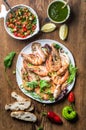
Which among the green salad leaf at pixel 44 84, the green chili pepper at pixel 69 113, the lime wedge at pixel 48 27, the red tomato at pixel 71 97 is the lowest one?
the green chili pepper at pixel 69 113

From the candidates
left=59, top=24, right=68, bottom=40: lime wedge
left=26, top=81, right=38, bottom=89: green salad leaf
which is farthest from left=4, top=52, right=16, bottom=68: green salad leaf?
left=59, top=24, right=68, bottom=40: lime wedge

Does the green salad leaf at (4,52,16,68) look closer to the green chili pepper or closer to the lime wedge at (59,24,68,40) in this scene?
the lime wedge at (59,24,68,40)

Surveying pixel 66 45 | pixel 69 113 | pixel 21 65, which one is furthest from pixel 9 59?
pixel 69 113

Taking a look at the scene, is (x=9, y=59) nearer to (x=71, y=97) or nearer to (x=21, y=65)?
(x=21, y=65)

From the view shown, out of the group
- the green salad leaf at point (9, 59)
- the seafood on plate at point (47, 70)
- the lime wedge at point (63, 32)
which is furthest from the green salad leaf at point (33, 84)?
the lime wedge at point (63, 32)

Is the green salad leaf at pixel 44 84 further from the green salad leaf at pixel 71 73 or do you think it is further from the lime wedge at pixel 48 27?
the lime wedge at pixel 48 27

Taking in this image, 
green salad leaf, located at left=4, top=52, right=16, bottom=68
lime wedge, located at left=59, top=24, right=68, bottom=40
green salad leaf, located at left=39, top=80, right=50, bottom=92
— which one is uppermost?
lime wedge, located at left=59, top=24, right=68, bottom=40
